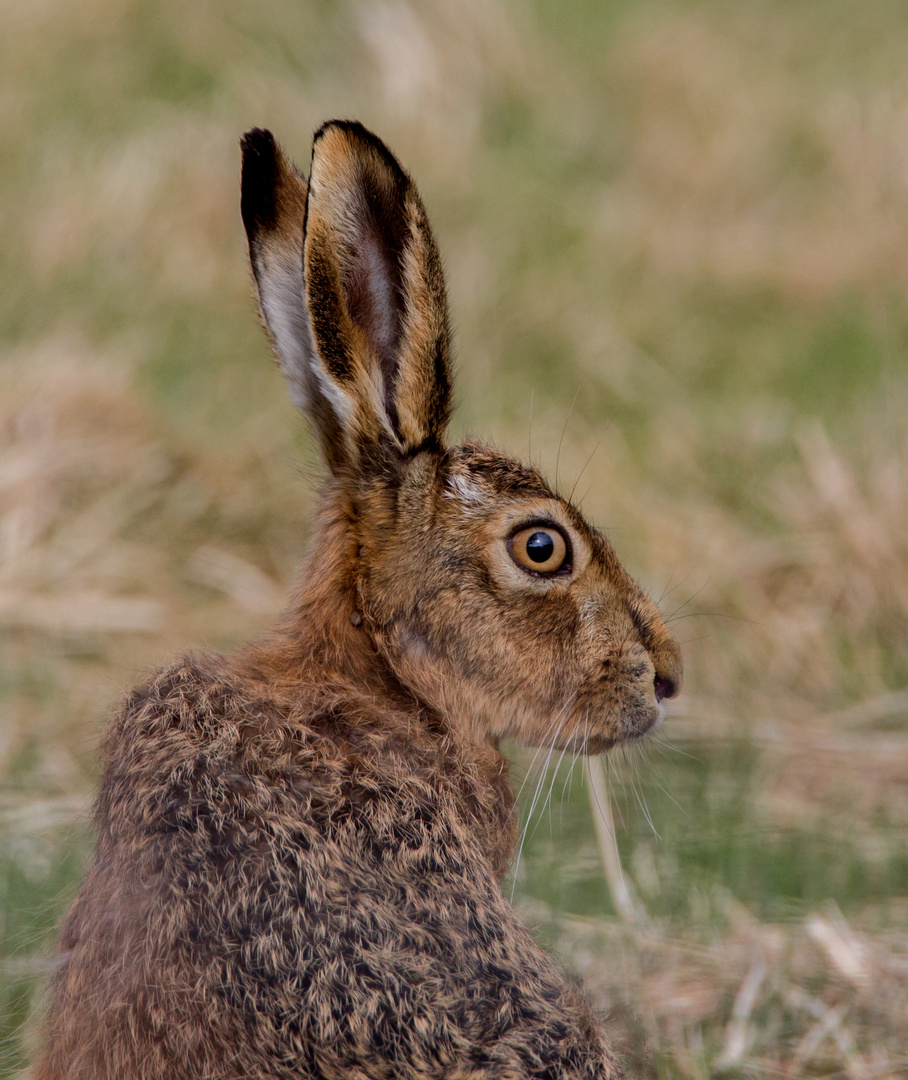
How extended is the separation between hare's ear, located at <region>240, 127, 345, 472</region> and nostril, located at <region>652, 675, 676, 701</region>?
1000mm

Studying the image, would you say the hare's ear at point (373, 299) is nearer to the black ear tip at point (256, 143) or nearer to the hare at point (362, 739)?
the hare at point (362, 739)

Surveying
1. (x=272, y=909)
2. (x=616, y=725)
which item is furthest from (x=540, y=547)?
(x=272, y=909)

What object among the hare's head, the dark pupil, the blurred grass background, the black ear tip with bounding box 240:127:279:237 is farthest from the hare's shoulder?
the black ear tip with bounding box 240:127:279:237

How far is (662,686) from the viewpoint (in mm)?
4004

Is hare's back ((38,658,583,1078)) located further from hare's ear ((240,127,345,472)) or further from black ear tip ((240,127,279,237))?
black ear tip ((240,127,279,237))

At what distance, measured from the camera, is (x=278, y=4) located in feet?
37.6

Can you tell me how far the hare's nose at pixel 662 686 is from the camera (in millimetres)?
3967

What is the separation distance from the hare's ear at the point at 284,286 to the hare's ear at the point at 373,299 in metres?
0.10

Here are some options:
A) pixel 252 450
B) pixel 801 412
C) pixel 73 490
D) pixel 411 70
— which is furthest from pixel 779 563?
pixel 411 70

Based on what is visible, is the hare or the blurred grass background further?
the blurred grass background

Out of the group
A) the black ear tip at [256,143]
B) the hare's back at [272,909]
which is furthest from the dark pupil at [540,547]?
the black ear tip at [256,143]

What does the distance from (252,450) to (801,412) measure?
320cm

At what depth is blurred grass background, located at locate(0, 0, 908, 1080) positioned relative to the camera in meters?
4.71

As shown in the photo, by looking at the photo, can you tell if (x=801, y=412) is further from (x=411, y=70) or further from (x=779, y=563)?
(x=411, y=70)
